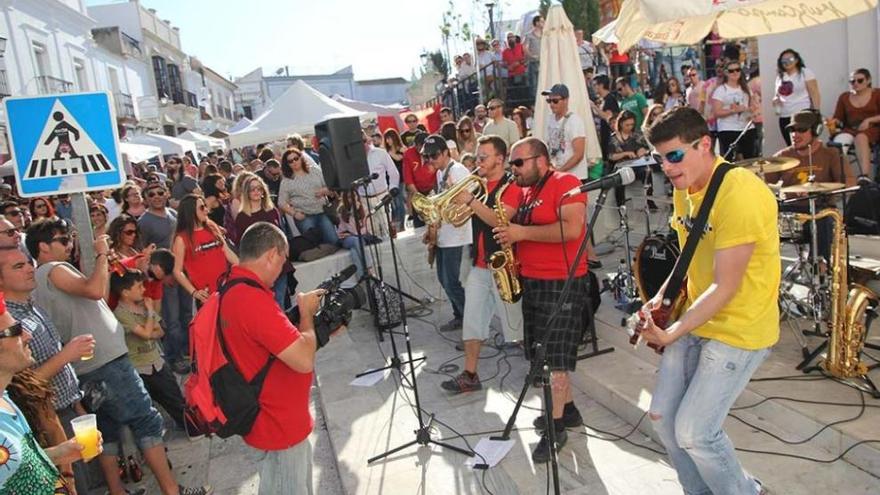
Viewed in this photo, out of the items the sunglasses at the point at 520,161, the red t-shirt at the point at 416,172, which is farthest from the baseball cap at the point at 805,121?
the red t-shirt at the point at 416,172

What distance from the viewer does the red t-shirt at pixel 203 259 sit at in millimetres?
5895

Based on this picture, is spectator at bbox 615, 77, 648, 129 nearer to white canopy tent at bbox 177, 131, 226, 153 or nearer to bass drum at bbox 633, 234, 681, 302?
bass drum at bbox 633, 234, 681, 302

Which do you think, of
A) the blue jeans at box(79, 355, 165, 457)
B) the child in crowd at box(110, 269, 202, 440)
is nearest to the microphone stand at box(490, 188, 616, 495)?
the blue jeans at box(79, 355, 165, 457)

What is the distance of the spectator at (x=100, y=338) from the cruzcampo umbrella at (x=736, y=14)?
13.8 ft

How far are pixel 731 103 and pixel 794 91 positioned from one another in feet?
2.22

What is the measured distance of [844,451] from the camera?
3.31 meters

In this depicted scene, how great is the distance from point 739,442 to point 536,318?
141 cm

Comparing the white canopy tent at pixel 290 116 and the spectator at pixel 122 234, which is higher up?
the white canopy tent at pixel 290 116

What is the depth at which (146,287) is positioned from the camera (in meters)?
5.59

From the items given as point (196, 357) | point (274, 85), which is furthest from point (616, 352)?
point (274, 85)

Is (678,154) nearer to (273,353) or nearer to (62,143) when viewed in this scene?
(273,353)

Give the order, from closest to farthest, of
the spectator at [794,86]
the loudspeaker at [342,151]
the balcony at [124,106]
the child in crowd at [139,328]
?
1. the child in crowd at [139,328]
2. the loudspeaker at [342,151]
3. the spectator at [794,86]
4. the balcony at [124,106]

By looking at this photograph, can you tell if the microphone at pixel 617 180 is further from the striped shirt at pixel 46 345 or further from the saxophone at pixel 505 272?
the striped shirt at pixel 46 345

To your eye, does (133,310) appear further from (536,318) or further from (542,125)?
(542,125)
